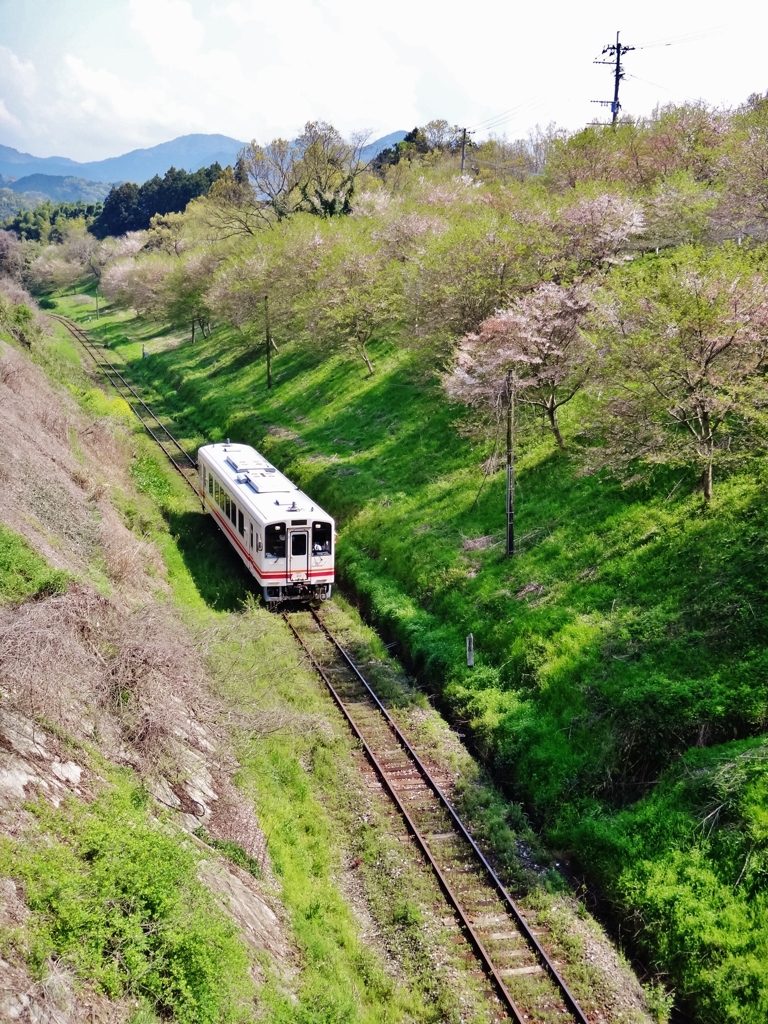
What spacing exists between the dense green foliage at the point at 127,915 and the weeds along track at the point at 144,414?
74.3 feet

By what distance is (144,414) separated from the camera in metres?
42.1

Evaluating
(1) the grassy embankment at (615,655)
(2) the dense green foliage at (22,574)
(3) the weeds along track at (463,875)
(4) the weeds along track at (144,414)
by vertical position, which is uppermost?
(4) the weeds along track at (144,414)

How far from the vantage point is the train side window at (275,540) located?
1975 centimetres

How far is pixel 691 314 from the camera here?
15.8 m

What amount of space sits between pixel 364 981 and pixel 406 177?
59.6 m

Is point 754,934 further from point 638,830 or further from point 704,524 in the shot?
point 704,524

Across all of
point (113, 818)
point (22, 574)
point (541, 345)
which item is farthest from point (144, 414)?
point (113, 818)

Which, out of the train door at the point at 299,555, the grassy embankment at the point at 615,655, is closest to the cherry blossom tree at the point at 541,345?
the grassy embankment at the point at 615,655

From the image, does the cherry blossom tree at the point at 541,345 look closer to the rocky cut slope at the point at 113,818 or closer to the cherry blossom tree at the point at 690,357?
the cherry blossom tree at the point at 690,357

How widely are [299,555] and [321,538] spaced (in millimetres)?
814

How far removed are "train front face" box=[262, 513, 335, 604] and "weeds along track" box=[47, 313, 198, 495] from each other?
10.9 metres

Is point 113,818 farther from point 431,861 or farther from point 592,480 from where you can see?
point 592,480

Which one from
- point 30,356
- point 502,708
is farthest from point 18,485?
point 30,356

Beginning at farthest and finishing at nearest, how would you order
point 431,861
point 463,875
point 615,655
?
point 615,655, point 431,861, point 463,875
